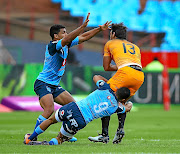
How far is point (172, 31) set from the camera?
30312 mm

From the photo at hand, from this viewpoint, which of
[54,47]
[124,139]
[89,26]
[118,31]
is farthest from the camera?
[89,26]

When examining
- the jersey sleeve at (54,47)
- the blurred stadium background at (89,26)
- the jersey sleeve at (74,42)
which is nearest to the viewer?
the jersey sleeve at (54,47)

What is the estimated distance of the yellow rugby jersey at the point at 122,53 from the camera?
821 centimetres

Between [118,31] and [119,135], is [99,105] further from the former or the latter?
[118,31]

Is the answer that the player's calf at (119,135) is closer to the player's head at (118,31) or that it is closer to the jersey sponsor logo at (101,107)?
the jersey sponsor logo at (101,107)

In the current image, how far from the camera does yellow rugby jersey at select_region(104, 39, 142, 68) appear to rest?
26.9 ft

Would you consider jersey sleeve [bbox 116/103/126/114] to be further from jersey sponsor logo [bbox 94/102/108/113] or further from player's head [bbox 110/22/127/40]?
player's head [bbox 110/22/127/40]

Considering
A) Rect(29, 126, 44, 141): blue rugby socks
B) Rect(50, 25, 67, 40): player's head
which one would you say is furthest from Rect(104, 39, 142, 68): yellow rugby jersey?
Rect(29, 126, 44, 141): blue rugby socks

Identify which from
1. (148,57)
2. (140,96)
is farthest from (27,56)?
(140,96)

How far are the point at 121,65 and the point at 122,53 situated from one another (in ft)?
0.71

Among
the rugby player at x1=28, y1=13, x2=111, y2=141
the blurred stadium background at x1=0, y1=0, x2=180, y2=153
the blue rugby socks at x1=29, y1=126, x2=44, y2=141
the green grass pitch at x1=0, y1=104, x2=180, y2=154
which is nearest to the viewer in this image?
the green grass pitch at x1=0, y1=104, x2=180, y2=154

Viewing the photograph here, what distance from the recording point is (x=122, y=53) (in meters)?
8.27

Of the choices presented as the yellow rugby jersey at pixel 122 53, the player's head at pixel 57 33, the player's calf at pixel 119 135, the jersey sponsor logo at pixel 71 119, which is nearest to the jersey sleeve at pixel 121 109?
the player's calf at pixel 119 135

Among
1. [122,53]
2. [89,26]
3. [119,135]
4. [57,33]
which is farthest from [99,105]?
[89,26]
